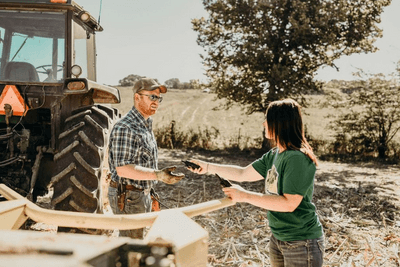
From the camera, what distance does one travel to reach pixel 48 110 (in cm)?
445

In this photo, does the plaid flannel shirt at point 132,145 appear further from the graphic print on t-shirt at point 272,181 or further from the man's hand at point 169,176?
the graphic print on t-shirt at point 272,181

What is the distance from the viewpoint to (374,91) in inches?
518

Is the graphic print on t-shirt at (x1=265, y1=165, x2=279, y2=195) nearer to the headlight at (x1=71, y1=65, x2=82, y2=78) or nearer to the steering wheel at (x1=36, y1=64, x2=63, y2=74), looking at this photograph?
the headlight at (x1=71, y1=65, x2=82, y2=78)

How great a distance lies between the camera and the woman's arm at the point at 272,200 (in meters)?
2.11

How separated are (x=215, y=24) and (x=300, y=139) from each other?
38.1ft

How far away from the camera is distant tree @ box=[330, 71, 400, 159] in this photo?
43.0ft

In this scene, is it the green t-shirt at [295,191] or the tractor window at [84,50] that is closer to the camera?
the green t-shirt at [295,191]

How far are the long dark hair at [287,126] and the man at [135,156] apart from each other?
2.94 ft

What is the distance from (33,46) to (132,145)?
238 centimetres

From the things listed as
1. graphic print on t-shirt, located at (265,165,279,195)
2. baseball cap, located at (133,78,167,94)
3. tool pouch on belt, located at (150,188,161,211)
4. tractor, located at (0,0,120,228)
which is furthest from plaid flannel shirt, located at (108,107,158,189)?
graphic print on t-shirt, located at (265,165,279,195)

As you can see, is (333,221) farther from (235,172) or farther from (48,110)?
(48,110)

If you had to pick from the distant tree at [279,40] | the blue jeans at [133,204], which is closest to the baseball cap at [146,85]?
the blue jeans at [133,204]

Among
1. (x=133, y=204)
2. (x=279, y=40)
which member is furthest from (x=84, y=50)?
(x=279, y=40)

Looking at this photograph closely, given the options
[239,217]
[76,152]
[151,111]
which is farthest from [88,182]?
[239,217]
